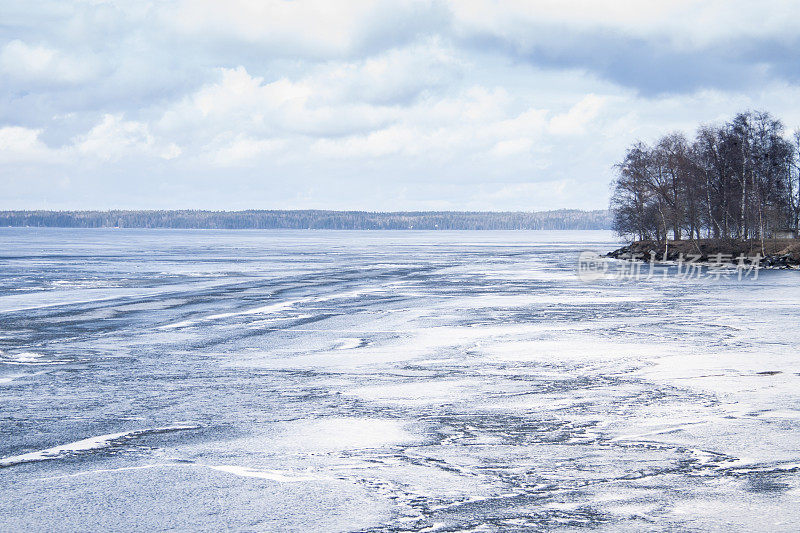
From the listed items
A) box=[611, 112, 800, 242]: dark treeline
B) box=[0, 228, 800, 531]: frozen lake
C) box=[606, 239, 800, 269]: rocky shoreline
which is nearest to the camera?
box=[0, 228, 800, 531]: frozen lake

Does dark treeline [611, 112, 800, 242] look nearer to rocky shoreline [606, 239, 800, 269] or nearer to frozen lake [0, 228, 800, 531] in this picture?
rocky shoreline [606, 239, 800, 269]

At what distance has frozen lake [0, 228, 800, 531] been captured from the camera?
627cm

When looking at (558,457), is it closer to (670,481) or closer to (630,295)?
(670,481)

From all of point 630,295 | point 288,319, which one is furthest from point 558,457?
point 630,295

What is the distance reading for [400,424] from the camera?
926cm

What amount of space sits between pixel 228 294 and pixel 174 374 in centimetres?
1829

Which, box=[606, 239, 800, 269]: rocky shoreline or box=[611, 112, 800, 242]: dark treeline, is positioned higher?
box=[611, 112, 800, 242]: dark treeline

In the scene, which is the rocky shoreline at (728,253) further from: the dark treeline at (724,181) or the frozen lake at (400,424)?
the frozen lake at (400,424)

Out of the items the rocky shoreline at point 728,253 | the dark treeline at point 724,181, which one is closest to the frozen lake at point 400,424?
the rocky shoreline at point 728,253

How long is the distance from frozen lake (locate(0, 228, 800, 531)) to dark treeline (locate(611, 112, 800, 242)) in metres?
48.9

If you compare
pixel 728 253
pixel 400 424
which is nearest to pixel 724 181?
pixel 728 253

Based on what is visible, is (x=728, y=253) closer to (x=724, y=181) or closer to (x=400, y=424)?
(x=724, y=181)

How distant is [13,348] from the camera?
16.2 meters

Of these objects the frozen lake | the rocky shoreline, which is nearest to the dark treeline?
the rocky shoreline
